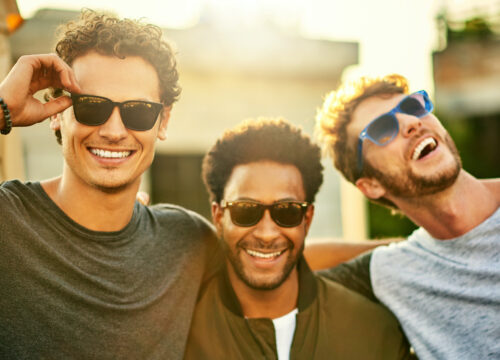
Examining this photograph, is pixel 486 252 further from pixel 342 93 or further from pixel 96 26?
pixel 96 26

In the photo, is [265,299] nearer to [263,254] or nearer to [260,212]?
[263,254]

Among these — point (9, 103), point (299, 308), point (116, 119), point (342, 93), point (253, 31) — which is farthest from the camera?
point (253, 31)

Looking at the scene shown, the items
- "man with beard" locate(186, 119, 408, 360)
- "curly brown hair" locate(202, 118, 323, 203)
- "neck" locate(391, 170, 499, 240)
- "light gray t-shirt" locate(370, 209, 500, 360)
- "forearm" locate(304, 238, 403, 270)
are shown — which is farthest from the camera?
"forearm" locate(304, 238, 403, 270)

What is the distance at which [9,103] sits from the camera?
2.08 metres

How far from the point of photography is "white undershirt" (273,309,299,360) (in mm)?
2613

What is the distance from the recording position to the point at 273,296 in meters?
2.85

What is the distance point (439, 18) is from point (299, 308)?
17273 millimetres

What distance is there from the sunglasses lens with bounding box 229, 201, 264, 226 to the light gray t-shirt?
3.23ft

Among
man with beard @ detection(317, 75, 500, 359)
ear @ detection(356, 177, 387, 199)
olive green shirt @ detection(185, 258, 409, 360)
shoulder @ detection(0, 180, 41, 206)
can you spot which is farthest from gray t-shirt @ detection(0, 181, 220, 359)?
ear @ detection(356, 177, 387, 199)

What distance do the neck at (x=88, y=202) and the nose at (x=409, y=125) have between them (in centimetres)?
190

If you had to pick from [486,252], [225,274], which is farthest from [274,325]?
[486,252]

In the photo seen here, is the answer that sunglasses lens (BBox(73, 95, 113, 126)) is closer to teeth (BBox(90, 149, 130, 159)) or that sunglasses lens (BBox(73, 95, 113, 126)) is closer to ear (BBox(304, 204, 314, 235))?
teeth (BBox(90, 149, 130, 159))

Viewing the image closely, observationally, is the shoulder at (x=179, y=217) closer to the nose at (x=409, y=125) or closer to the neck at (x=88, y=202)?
the neck at (x=88, y=202)

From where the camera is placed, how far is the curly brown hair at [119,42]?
2516mm
